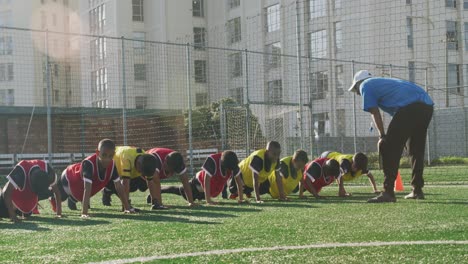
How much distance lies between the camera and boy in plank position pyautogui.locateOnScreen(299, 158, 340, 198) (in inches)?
427

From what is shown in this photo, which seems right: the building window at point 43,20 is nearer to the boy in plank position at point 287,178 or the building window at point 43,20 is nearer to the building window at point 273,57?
the building window at point 273,57

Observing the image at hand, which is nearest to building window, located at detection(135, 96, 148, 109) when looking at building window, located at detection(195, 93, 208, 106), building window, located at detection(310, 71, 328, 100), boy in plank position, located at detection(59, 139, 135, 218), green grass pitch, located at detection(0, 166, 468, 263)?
building window, located at detection(195, 93, 208, 106)

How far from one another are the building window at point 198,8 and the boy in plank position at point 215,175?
129 ft

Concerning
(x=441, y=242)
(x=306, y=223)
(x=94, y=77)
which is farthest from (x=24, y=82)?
(x=441, y=242)

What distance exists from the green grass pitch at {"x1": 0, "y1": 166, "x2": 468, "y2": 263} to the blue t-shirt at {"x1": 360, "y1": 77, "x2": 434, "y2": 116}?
4.69ft

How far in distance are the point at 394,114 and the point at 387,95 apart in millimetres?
295

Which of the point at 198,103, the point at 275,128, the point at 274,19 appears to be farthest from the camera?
the point at 274,19

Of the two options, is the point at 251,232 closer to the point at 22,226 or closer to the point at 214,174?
the point at 22,226

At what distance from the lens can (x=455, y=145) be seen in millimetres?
26266

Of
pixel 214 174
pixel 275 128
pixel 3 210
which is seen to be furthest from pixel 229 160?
pixel 275 128

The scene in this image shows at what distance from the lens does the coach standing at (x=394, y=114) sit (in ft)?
29.7

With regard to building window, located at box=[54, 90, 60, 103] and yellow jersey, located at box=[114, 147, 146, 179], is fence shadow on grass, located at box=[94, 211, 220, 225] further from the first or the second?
building window, located at box=[54, 90, 60, 103]

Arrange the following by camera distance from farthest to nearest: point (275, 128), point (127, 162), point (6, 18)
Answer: point (6, 18) < point (275, 128) < point (127, 162)

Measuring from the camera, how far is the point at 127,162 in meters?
9.60
